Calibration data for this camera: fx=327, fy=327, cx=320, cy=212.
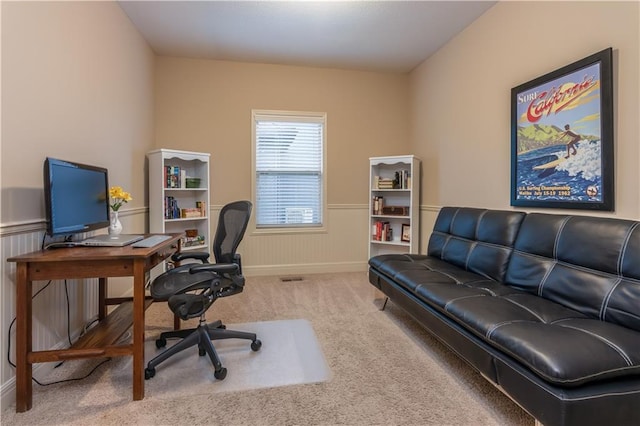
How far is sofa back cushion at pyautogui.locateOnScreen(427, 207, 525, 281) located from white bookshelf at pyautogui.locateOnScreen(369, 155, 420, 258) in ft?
2.62

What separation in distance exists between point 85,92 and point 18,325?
→ 1.61 meters

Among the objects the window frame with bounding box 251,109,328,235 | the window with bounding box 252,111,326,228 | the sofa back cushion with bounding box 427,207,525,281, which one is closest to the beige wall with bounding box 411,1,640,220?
the sofa back cushion with bounding box 427,207,525,281

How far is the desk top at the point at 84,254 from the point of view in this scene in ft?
5.16

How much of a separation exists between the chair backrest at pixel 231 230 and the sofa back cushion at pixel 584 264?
1.88m

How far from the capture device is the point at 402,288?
2484mm

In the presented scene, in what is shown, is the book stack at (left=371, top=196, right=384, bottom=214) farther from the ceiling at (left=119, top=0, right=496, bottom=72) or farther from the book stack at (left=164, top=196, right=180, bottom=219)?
the book stack at (left=164, top=196, right=180, bottom=219)

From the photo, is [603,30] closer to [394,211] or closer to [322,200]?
[394,211]

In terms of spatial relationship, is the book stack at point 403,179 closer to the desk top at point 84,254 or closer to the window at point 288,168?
the window at point 288,168

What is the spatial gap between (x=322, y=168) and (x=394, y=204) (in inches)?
42.3

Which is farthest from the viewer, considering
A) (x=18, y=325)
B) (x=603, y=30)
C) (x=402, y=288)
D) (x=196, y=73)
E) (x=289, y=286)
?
(x=196, y=73)

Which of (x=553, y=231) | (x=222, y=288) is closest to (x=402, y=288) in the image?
(x=553, y=231)

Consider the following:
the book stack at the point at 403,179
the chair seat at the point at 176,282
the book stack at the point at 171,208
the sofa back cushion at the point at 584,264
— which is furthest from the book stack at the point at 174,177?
the sofa back cushion at the point at 584,264

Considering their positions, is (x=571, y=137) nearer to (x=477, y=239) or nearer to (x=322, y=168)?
(x=477, y=239)

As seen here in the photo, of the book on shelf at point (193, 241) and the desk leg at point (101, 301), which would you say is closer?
the desk leg at point (101, 301)
